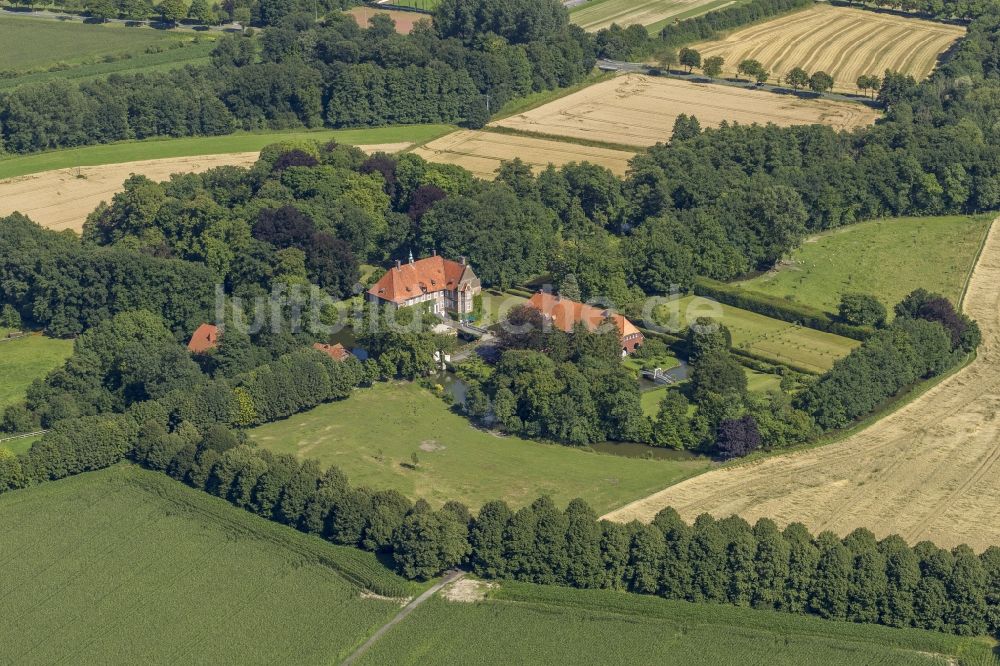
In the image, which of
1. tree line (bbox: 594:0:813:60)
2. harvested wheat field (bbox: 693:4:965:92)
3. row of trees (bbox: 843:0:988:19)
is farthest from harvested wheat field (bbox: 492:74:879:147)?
row of trees (bbox: 843:0:988:19)

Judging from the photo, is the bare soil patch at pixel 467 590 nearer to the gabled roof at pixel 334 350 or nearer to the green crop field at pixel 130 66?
the gabled roof at pixel 334 350

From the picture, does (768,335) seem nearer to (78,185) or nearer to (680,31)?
(78,185)

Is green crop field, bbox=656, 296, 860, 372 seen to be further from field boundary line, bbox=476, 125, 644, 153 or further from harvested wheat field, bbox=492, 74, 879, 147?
harvested wheat field, bbox=492, 74, 879, 147

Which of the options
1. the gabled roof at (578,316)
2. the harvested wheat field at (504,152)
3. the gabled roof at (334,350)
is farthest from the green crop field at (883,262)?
the gabled roof at (334,350)

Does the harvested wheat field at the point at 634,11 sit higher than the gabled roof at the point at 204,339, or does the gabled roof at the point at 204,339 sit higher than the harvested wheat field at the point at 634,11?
the harvested wheat field at the point at 634,11

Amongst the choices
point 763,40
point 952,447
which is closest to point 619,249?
point 952,447

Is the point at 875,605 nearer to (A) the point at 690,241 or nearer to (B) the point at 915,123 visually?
(A) the point at 690,241
